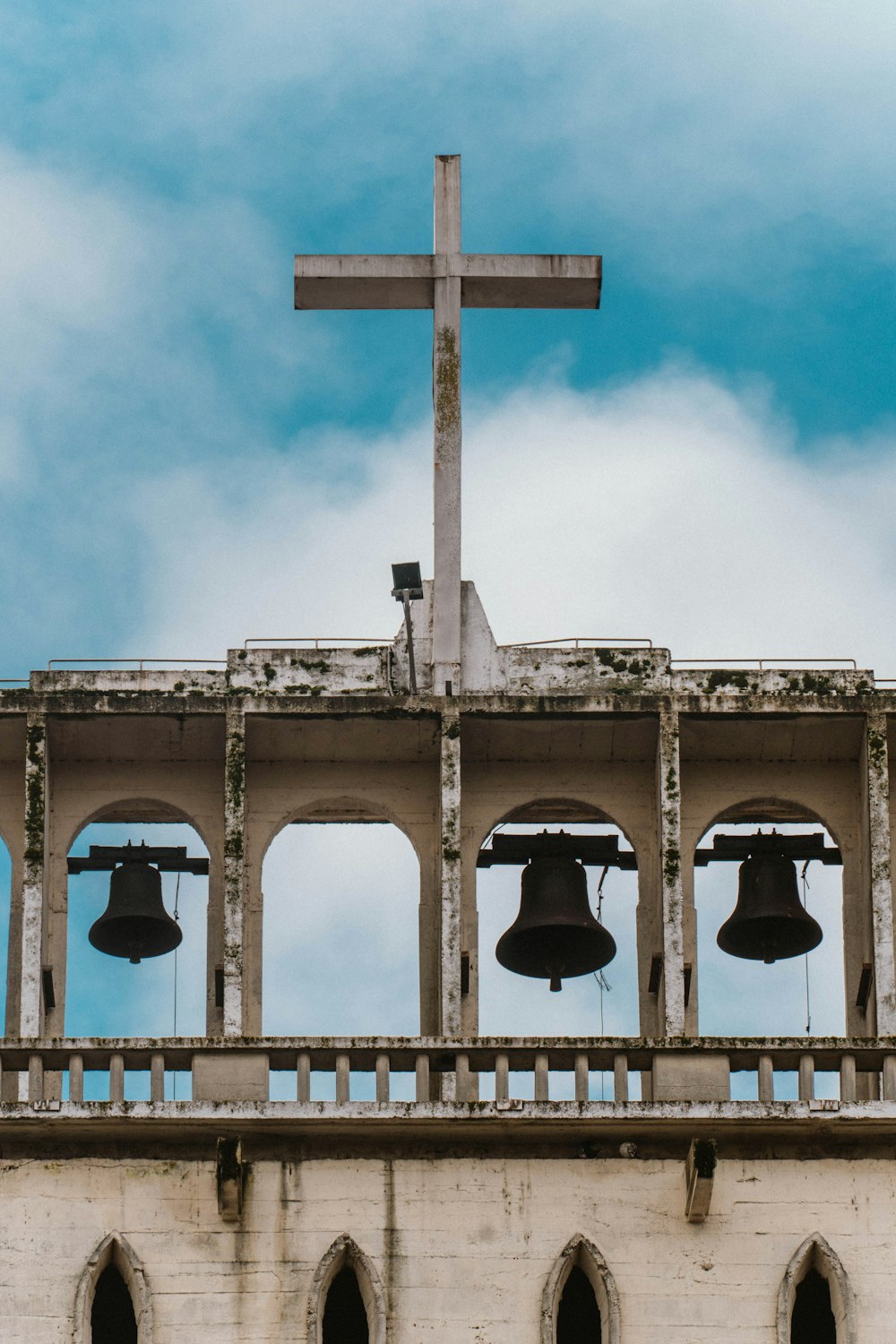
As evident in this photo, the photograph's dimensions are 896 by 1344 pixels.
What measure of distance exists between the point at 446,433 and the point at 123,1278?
29.3 feet

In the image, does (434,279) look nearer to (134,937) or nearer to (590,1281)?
(134,937)

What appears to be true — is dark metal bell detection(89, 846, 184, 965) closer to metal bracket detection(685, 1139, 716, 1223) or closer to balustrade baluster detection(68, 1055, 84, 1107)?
balustrade baluster detection(68, 1055, 84, 1107)

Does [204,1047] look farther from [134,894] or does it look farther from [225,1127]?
[134,894]

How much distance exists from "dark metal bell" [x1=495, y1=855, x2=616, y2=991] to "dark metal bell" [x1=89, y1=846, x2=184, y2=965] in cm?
339

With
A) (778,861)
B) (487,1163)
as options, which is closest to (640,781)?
(778,861)

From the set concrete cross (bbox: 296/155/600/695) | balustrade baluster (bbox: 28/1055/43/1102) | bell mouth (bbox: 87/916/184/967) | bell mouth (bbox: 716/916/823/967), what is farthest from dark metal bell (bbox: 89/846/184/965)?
bell mouth (bbox: 716/916/823/967)

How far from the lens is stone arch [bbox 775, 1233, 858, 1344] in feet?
133

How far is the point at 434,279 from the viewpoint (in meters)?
45.8

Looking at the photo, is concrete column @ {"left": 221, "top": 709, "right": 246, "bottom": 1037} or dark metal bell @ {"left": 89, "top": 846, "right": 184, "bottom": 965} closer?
concrete column @ {"left": 221, "top": 709, "right": 246, "bottom": 1037}

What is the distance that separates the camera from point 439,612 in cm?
4450

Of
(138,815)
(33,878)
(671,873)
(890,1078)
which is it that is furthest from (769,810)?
(33,878)

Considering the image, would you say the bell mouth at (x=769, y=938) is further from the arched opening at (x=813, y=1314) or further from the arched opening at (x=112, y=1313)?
the arched opening at (x=112, y=1313)

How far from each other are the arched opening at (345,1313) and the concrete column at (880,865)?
5425 millimetres

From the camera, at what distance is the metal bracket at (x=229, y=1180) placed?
135 feet
